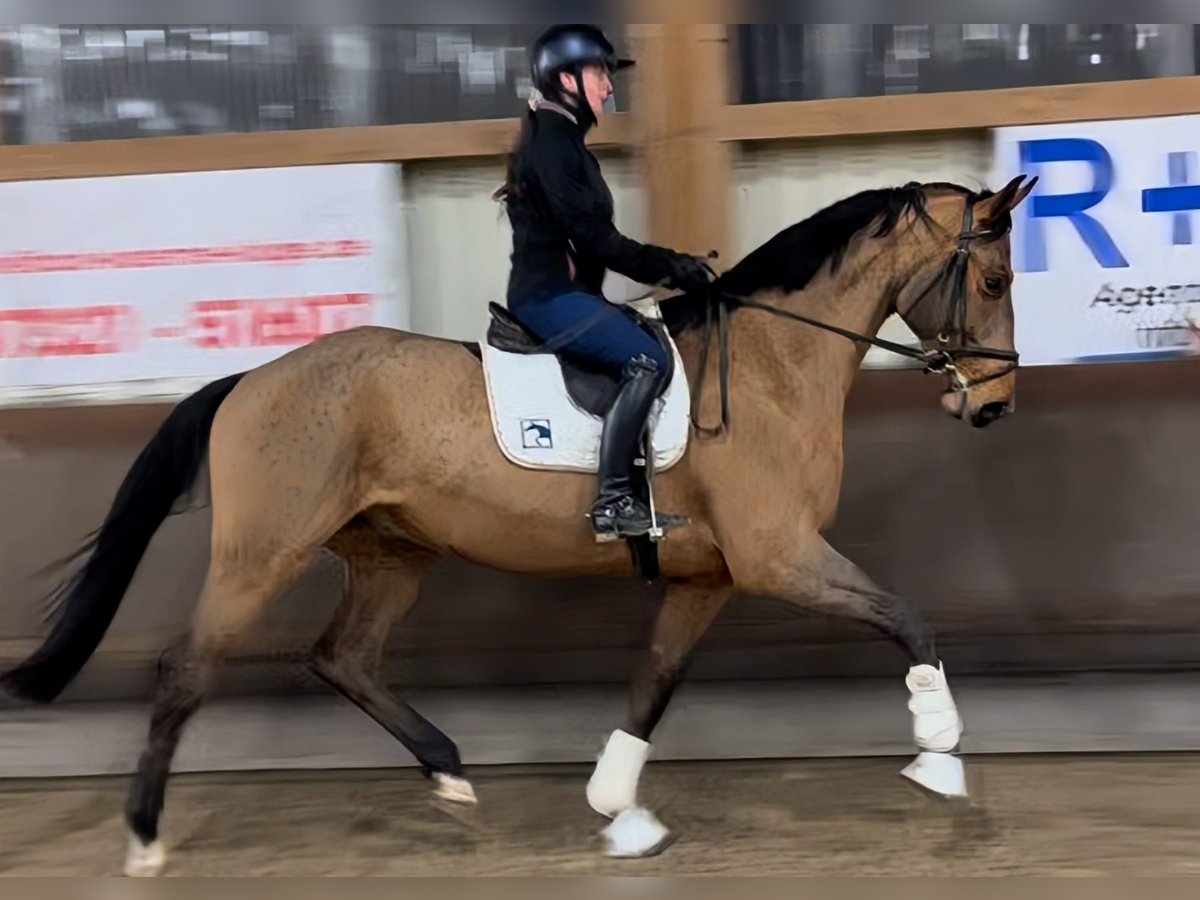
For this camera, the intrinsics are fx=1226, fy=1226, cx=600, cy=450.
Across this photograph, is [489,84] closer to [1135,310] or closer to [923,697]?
[1135,310]

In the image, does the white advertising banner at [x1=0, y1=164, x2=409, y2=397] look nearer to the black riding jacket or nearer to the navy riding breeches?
the black riding jacket

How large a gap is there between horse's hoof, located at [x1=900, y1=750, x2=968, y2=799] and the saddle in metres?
1.48

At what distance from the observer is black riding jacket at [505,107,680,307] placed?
4055mm

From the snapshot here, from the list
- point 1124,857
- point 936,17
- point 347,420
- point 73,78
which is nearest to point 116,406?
point 73,78

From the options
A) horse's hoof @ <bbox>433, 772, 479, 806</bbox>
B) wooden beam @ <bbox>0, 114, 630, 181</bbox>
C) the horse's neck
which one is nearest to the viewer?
the horse's neck

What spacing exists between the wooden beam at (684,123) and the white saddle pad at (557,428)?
5.82 feet

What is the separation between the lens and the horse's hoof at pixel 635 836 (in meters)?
4.19

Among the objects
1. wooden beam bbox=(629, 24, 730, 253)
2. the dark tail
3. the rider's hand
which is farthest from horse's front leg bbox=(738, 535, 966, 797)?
wooden beam bbox=(629, 24, 730, 253)

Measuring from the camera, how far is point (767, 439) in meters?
4.16

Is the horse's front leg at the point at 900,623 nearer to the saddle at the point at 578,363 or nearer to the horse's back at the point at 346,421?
the saddle at the point at 578,363

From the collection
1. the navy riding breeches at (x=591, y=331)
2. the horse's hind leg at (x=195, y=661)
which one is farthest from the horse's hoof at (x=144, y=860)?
the navy riding breeches at (x=591, y=331)

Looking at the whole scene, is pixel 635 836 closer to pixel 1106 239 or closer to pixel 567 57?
pixel 567 57

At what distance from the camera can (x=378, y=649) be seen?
15.4 ft

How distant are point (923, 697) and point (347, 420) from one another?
211 cm
